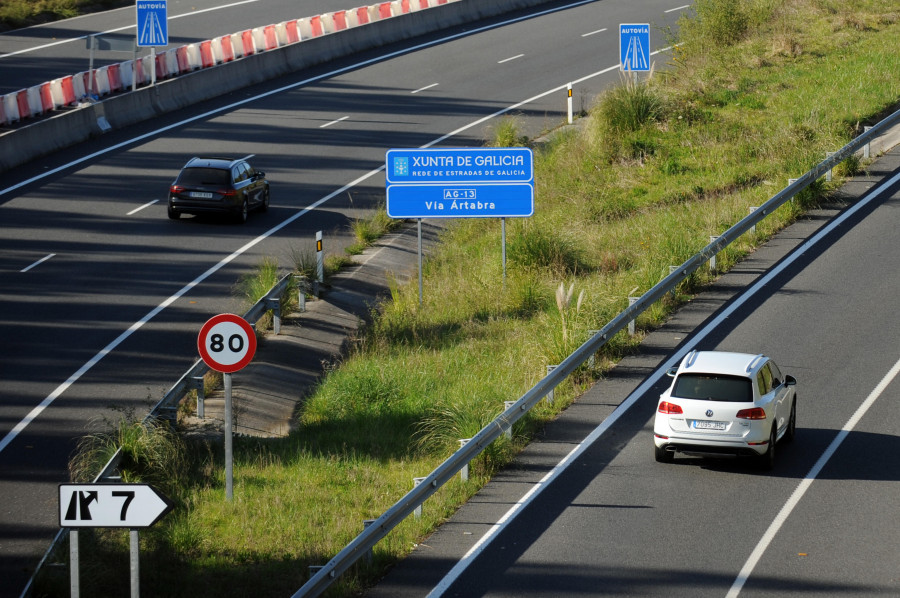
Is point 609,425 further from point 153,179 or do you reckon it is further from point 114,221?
point 153,179

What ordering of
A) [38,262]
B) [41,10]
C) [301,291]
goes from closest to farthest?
[301,291]
[38,262]
[41,10]

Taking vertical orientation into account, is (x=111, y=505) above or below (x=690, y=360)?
above

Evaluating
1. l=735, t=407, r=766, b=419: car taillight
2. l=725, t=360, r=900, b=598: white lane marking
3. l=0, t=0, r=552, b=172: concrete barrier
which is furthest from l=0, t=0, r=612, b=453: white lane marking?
l=725, t=360, r=900, b=598: white lane marking

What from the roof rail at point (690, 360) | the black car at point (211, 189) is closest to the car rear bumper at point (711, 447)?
the roof rail at point (690, 360)

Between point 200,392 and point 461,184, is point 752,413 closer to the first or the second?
point 200,392

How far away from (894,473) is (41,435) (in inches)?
425

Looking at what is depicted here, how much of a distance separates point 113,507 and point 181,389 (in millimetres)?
7066

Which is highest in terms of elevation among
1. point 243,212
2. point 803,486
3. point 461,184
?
point 461,184

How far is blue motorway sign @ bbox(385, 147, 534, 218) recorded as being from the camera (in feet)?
73.0

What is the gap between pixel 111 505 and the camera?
31.4 ft

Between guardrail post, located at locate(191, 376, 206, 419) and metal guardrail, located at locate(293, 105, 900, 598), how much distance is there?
4.57m

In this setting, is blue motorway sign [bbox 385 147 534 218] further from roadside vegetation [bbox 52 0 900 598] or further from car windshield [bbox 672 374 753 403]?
car windshield [bbox 672 374 753 403]

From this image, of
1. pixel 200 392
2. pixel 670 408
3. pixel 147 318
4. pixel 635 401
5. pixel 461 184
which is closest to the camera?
pixel 670 408

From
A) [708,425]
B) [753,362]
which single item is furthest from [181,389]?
[753,362]
